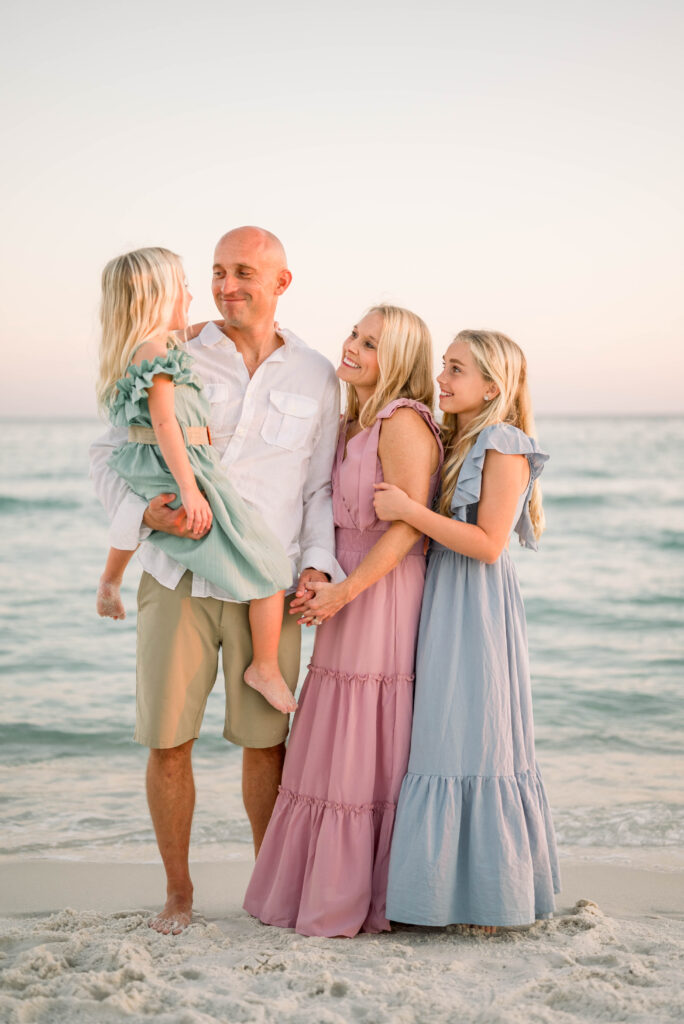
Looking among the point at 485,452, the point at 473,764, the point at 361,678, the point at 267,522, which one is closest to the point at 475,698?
the point at 473,764

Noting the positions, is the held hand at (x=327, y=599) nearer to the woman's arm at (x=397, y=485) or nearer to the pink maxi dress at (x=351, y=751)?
the woman's arm at (x=397, y=485)

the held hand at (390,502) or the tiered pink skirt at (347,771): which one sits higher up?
the held hand at (390,502)

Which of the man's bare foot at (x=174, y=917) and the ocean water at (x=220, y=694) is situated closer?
the man's bare foot at (x=174, y=917)

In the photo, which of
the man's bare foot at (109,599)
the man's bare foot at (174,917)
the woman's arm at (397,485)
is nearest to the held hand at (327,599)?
the woman's arm at (397,485)

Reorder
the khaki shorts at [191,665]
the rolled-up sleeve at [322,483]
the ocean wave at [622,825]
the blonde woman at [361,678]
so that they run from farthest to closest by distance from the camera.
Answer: the ocean wave at [622,825] < the rolled-up sleeve at [322,483] < the khaki shorts at [191,665] < the blonde woman at [361,678]

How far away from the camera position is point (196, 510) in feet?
9.80

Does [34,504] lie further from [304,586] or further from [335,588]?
[335,588]

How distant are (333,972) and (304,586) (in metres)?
1.13

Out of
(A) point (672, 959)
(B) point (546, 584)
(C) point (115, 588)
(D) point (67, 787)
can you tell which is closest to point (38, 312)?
(B) point (546, 584)

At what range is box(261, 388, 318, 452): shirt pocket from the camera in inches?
128

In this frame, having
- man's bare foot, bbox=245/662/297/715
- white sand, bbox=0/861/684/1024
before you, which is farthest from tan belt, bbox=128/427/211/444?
white sand, bbox=0/861/684/1024

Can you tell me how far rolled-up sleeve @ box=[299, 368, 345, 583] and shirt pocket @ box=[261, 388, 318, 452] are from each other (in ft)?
0.26

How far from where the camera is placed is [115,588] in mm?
3398

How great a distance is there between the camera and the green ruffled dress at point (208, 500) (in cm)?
304
